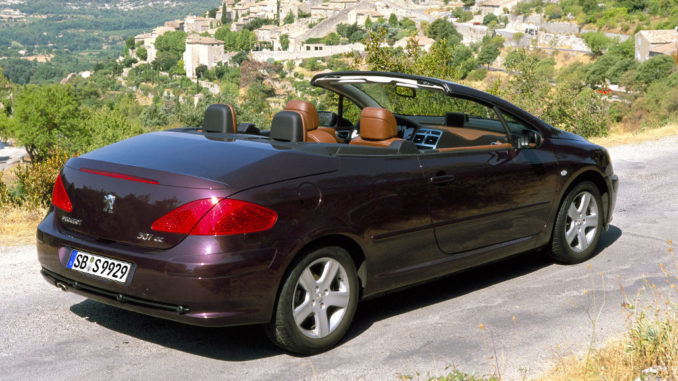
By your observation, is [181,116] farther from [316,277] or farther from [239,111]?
[316,277]

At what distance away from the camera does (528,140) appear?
5.32 meters

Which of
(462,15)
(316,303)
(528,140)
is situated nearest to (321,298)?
(316,303)

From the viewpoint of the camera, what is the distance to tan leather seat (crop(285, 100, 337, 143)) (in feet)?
15.2

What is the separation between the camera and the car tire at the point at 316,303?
12.5 ft

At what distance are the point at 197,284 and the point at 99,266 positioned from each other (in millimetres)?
626

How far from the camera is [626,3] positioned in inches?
4638

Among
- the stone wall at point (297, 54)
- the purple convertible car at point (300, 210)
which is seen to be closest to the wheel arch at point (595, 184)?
the purple convertible car at point (300, 210)

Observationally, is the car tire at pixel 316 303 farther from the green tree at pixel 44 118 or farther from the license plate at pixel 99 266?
the green tree at pixel 44 118

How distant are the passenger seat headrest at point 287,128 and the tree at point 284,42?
14785cm

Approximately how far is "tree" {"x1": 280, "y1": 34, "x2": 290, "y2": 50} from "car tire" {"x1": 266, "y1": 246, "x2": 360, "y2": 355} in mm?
148409

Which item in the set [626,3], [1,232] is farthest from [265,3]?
[1,232]

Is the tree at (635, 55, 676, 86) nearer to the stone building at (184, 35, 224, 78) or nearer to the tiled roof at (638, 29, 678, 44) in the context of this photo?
the tiled roof at (638, 29, 678, 44)

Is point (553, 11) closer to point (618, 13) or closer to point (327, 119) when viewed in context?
point (618, 13)

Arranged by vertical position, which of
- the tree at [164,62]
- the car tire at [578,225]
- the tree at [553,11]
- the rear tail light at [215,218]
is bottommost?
the tree at [164,62]
